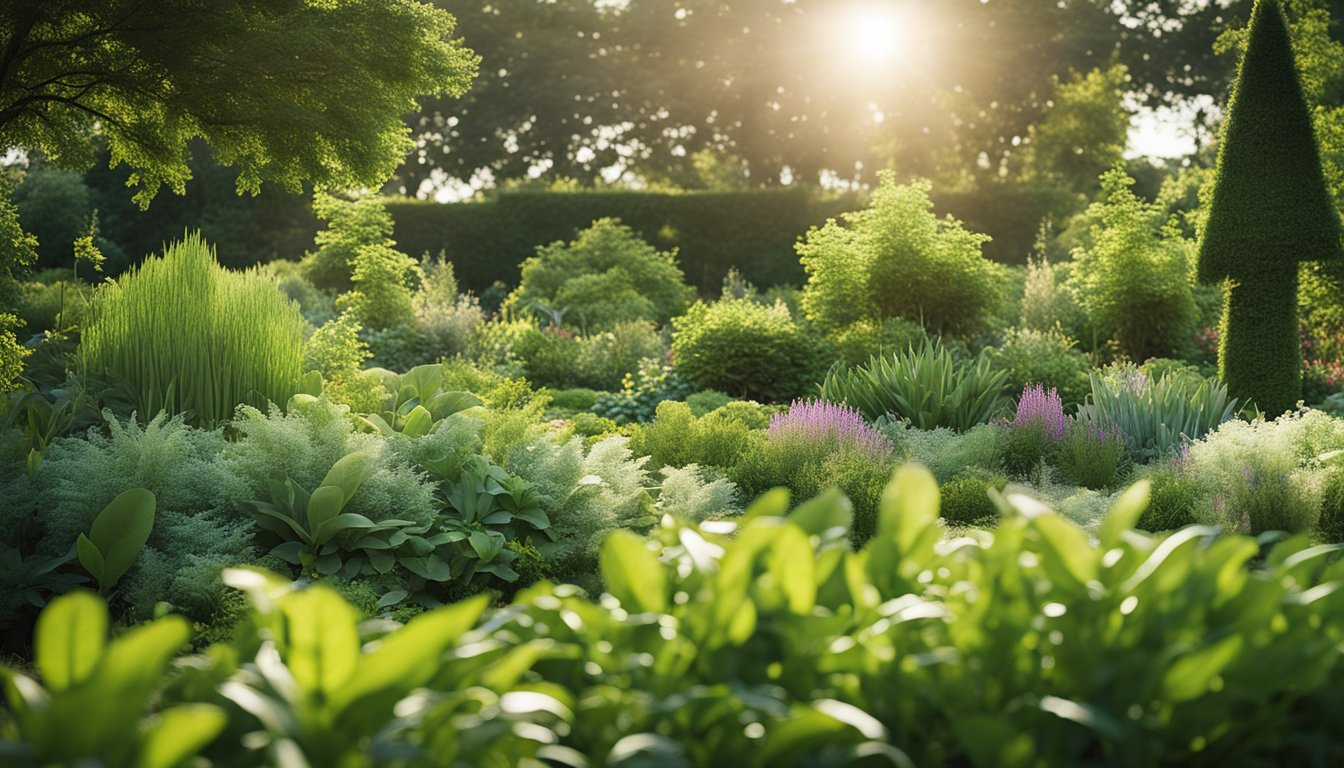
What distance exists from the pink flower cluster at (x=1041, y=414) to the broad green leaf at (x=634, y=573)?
5.93 metres

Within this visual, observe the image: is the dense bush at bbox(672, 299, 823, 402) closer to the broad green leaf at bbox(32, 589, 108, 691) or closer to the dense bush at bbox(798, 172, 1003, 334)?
the dense bush at bbox(798, 172, 1003, 334)

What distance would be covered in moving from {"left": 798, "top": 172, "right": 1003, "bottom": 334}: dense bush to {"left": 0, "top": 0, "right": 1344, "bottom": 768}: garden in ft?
0.17

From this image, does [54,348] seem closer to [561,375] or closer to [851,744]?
[561,375]

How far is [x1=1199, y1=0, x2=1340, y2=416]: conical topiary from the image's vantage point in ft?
29.3

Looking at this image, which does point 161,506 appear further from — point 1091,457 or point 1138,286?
point 1138,286

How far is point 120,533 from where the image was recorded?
4043 mm

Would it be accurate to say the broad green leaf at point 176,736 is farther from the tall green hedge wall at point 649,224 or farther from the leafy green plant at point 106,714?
the tall green hedge wall at point 649,224

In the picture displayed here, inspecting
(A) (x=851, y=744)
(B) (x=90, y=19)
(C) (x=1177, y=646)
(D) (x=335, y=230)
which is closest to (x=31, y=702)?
(A) (x=851, y=744)

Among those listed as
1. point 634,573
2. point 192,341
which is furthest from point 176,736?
point 192,341

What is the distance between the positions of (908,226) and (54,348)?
8643 mm

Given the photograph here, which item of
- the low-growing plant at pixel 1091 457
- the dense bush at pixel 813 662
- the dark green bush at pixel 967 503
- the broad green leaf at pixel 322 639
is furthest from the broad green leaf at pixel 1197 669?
the low-growing plant at pixel 1091 457

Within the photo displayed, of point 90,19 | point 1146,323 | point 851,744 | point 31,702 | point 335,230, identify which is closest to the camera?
point 31,702

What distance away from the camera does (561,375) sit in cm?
1263

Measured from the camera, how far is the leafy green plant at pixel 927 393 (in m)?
8.21
